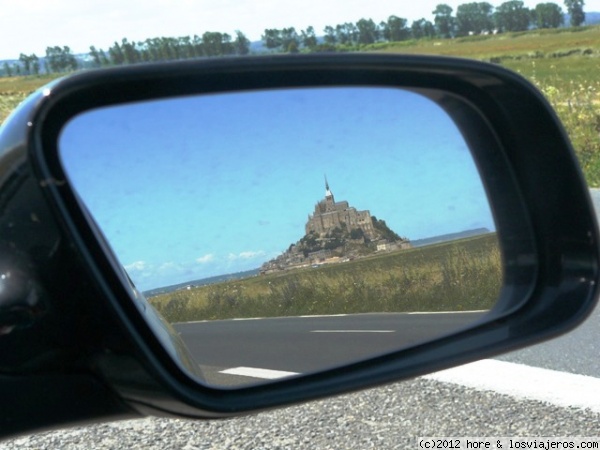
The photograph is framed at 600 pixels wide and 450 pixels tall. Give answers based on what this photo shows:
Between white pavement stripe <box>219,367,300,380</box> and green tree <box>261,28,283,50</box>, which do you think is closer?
white pavement stripe <box>219,367,300,380</box>

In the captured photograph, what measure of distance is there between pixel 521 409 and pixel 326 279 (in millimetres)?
1871

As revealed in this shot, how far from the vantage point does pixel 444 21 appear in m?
47.5

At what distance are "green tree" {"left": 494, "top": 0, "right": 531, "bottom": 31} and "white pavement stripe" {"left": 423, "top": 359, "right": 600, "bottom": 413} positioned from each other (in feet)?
155

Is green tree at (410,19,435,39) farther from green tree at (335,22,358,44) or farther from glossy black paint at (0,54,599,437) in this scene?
glossy black paint at (0,54,599,437)

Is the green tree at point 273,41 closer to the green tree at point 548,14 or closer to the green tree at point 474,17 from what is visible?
the green tree at point 474,17

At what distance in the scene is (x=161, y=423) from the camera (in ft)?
11.6

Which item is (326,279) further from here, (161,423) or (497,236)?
(161,423)

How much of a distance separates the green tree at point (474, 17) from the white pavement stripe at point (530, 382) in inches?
1682

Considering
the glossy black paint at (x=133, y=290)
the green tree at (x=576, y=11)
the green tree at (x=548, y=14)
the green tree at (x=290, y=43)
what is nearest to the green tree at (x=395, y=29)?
the green tree at (x=548, y=14)

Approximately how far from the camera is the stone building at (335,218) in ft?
5.75

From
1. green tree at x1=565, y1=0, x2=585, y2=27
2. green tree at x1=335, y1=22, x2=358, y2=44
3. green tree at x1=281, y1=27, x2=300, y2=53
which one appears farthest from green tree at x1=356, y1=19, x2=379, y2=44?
green tree at x1=281, y1=27, x2=300, y2=53

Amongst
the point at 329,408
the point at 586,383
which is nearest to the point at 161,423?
the point at 329,408

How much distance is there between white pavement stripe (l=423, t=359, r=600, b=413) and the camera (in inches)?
141

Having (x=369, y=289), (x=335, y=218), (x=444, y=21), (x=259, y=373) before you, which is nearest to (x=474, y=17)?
(x=444, y=21)
